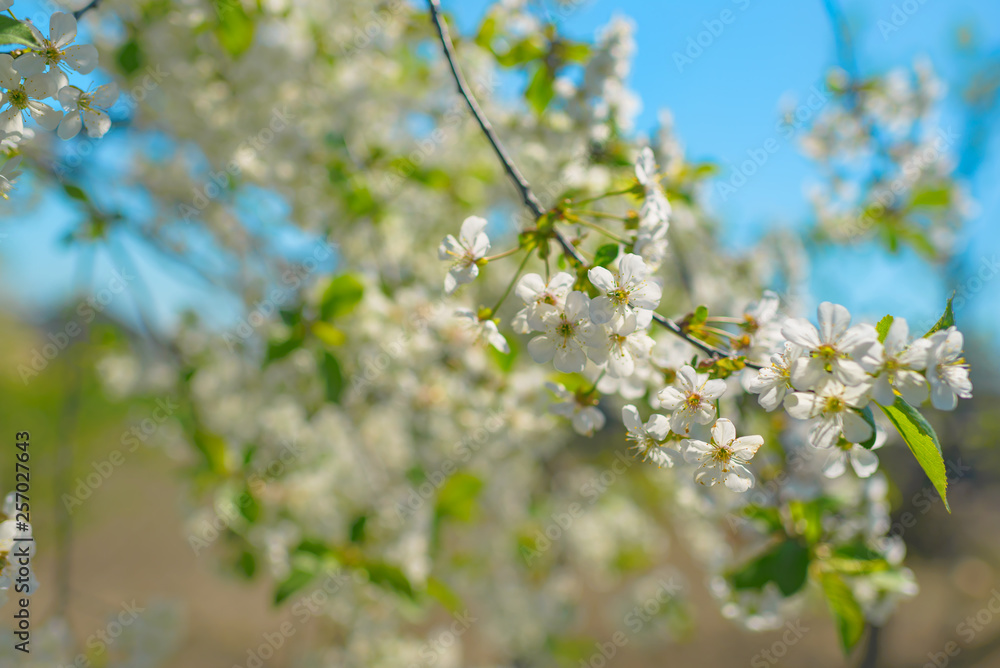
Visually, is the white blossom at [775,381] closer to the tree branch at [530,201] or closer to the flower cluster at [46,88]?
the tree branch at [530,201]

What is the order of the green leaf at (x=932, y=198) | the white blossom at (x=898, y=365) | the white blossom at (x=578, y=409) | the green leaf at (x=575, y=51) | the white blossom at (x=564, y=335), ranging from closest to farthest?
the white blossom at (x=898, y=365) < the white blossom at (x=564, y=335) < the white blossom at (x=578, y=409) < the green leaf at (x=575, y=51) < the green leaf at (x=932, y=198)

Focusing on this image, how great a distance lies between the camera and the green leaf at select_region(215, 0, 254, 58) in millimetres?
1692

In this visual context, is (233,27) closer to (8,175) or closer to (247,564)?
(8,175)

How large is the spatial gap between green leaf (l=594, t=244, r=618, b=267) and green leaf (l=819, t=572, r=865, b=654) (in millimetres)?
1023

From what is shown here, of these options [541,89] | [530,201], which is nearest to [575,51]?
[541,89]

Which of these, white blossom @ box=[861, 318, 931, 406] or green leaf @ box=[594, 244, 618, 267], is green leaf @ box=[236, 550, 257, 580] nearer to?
green leaf @ box=[594, 244, 618, 267]

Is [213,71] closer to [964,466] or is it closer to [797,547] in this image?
[797,547]

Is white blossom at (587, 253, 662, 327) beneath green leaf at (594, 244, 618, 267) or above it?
beneath

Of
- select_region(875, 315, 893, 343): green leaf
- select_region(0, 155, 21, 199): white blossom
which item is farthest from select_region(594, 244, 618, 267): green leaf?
select_region(0, 155, 21, 199): white blossom

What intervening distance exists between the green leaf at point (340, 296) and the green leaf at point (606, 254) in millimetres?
948

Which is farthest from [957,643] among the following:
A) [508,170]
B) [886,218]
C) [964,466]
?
[508,170]

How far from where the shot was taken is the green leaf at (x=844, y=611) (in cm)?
126

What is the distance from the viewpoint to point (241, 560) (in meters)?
2.02

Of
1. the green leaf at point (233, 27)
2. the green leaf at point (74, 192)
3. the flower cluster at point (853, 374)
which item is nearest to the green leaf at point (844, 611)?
the flower cluster at point (853, 374)
